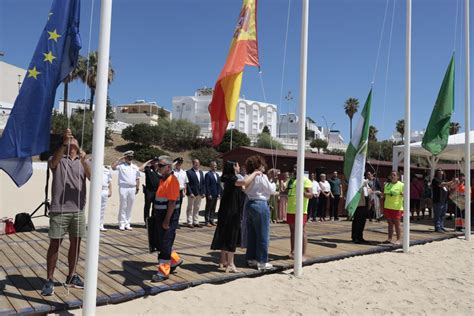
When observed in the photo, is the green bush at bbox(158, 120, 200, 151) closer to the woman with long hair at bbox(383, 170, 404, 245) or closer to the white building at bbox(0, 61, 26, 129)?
the white building at bbox(0, 61, 26, 129)

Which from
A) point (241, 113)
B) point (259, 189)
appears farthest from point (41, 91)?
point (241, 113)

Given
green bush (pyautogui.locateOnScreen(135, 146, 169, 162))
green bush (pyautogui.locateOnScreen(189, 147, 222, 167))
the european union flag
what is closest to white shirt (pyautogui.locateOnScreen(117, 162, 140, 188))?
the european union flag

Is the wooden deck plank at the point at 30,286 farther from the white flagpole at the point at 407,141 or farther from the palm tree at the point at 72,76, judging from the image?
the white flagpole at the point at 407,141

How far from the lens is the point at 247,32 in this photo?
6.41 metres

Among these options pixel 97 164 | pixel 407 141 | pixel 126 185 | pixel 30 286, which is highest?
pixel 407 141

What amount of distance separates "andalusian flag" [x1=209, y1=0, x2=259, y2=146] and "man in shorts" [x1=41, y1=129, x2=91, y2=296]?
6.93ft

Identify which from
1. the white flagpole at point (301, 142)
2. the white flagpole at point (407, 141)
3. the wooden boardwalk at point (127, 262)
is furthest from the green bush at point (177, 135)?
the white flagpole at point (301, 142)

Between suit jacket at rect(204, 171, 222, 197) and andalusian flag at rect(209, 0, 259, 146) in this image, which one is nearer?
andalusian flag at rect(209, 0, 259, 146)

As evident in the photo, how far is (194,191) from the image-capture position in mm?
11023

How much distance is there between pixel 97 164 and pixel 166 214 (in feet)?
5.72

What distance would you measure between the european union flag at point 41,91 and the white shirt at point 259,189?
3.09m

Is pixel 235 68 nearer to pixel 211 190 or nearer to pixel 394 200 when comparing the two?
pixel 394 200

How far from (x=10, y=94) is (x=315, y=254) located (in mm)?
50135

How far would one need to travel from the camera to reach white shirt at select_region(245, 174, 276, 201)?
20.7 feet
